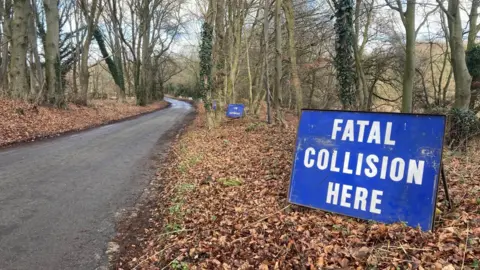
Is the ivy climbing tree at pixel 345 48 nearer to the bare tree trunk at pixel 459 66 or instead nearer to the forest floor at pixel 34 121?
the bare tree trunk at pixel 459 66

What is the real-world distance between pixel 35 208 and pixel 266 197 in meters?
3.63

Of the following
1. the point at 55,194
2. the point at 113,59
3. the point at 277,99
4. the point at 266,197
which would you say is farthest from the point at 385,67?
the point at 113,59

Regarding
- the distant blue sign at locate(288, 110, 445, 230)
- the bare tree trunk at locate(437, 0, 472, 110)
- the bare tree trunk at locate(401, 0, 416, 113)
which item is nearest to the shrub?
the bare tree trunk at locate(437, 0, 472, 110)

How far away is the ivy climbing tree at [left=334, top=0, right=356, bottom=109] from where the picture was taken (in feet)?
36.6

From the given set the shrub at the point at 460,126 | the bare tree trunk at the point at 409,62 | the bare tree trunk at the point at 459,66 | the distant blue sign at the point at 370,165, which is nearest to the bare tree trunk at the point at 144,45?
the bare tree trunk at the point at 409,62

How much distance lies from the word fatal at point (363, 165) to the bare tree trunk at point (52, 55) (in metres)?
17.6

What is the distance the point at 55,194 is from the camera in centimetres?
612

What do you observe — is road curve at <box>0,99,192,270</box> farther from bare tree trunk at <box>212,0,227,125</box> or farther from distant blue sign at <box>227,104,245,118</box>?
distant blue sign at <box>227,104,245,118</box>

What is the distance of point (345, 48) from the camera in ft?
37.7

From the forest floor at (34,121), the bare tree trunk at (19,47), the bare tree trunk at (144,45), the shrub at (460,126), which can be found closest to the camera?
the shrub at (460,126)

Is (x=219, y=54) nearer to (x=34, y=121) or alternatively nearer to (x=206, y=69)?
(x=206, y=69)

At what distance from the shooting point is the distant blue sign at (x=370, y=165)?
364 cm

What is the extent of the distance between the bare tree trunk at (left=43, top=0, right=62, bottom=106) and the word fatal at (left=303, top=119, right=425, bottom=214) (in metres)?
17.6

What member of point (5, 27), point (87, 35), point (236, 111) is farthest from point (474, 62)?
point (5, 27)
